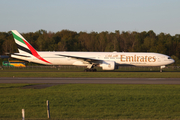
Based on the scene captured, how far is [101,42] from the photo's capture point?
98.1 metres

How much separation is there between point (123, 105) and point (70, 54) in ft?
103

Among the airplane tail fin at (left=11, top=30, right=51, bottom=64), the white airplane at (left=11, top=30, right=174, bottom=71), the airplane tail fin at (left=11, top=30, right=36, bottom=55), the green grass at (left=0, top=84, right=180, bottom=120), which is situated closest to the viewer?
the green grass at (left=0, top=84, right=180, bottom=120)

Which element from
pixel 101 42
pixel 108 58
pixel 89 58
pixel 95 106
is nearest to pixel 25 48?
pixel 89 58

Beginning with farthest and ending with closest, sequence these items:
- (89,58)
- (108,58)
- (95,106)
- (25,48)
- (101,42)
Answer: (101,42)
(25,48)
(108,58)
(89,58)
(95,106)

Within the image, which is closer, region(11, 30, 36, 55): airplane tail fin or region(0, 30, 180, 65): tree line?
region(11, 30, 36, 55): airplane tail fin

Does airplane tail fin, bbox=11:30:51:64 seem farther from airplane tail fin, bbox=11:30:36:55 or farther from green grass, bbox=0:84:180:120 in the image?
green grass, bbox=0:84:180:120

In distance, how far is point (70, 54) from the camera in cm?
4325

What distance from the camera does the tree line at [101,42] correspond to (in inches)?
3408

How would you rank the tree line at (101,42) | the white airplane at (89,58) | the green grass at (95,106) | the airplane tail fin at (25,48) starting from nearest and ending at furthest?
the green grass at (95,106) < the white airplane at (89,58) < the airplane tail fin at (25,48) < the tree line at (101,42)

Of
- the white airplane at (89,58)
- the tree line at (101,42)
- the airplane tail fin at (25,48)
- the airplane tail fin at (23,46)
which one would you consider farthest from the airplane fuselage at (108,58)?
the tree line at (101,42)

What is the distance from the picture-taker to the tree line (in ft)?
284

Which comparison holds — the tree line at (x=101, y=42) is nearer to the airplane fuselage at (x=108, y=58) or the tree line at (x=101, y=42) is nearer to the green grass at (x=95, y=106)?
the airplane fuselage at (x=108, y=58)

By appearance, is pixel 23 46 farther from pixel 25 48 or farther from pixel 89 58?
pixel 89 58

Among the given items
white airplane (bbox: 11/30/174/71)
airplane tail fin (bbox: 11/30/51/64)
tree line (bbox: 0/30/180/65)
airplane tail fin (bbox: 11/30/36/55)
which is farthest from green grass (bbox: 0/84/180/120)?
tree line (bbox: 0/30/180/65)
